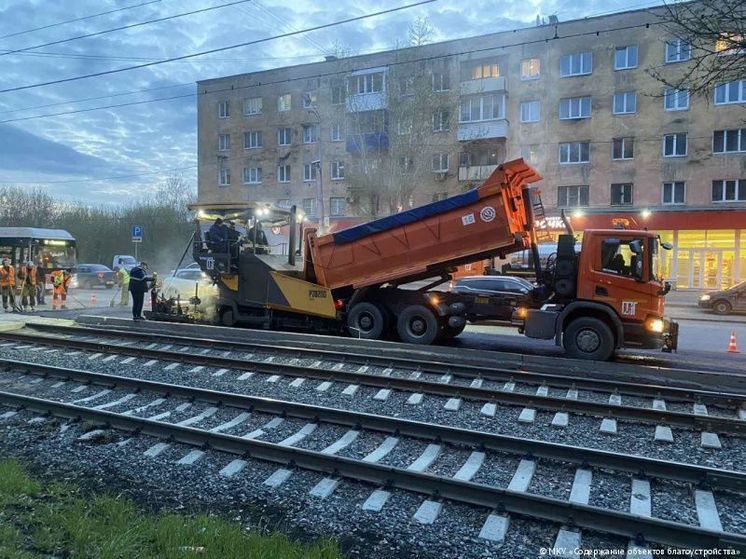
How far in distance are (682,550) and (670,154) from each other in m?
32.9

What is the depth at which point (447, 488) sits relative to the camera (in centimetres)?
434

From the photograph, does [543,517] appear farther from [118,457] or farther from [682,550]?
[118,457]

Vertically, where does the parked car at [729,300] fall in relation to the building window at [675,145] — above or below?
below

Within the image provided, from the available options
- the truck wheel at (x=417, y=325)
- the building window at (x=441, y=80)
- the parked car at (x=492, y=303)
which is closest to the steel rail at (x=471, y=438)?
the truck wheel at (x=417, y=325)

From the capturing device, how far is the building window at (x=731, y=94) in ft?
96.9

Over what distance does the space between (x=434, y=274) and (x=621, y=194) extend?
83.6ft

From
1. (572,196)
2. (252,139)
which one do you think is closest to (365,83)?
(252,139)

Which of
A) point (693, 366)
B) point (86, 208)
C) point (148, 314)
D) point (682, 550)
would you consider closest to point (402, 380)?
point (682, 550)

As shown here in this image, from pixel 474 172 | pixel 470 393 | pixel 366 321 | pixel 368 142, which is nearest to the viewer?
pixel 470 393

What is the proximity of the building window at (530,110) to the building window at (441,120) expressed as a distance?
504cm

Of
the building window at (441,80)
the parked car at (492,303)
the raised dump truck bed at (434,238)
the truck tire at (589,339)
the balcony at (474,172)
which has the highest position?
the building window at (441,80)

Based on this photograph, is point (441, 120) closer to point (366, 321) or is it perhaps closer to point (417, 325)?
point (366, 321)

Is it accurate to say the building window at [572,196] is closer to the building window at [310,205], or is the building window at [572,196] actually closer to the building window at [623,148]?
the building window at [623,148]

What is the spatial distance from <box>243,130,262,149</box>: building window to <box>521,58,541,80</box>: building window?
2152 centimetres
